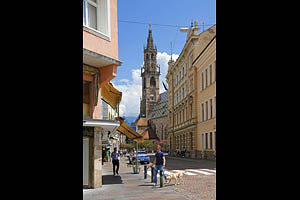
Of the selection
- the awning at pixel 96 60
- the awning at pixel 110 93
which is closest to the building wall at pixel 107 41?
the awning at pixel 96 60

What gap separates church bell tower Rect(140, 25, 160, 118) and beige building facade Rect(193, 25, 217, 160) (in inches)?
3023

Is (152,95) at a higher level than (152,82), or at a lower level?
lower

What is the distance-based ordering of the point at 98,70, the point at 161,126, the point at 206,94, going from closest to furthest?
1. the point at 98,70
2. the point at 206,94
3. the point at 161,126

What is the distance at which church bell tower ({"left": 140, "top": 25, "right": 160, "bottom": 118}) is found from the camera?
121938mm

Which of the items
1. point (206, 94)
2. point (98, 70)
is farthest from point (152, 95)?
point (98, 70)

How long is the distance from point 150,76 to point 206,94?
277 feet

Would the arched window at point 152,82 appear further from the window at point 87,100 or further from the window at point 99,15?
the window at point 99,15

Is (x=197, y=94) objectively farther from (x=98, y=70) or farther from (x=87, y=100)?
(x=98, y=70)

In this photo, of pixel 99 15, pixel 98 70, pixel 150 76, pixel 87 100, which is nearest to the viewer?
pixel 99 15

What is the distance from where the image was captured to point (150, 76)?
122938mm

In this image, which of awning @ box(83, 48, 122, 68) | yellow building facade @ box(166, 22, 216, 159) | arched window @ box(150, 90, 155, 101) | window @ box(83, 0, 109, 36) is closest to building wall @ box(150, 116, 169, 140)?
arched window @ box(150, 90, 155, 101)
